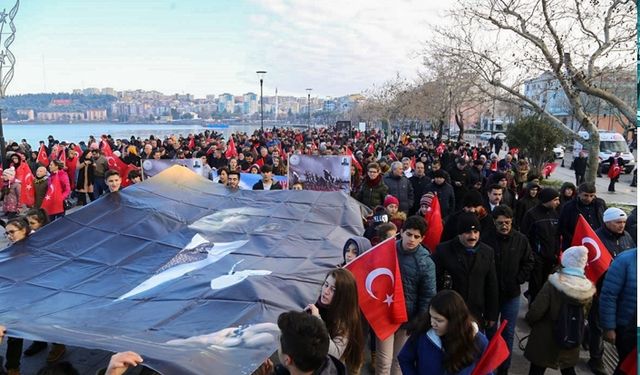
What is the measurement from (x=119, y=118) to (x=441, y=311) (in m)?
168

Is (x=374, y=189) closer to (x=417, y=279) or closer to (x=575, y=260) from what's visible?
(x=417, y=279)

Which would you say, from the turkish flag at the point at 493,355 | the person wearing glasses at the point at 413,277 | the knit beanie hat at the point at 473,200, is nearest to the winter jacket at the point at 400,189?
the knit beanie hat at the point at 473,200

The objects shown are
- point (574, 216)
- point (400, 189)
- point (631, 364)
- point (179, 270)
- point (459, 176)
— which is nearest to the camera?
point (631, 364)

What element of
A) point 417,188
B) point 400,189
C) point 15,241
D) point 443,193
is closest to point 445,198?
point 443,193

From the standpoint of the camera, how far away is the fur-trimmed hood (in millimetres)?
4039

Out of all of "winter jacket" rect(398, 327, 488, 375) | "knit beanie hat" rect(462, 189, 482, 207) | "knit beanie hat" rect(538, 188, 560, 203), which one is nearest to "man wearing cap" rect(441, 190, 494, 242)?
"knit beanie hat" rect(462, 189, 482, 207)

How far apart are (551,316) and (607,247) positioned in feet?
5.50

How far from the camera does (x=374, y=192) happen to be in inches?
325

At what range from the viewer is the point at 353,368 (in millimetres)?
3730

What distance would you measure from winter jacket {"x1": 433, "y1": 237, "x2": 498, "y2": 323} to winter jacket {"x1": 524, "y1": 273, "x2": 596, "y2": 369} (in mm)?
444

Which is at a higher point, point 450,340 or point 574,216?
point 574,216

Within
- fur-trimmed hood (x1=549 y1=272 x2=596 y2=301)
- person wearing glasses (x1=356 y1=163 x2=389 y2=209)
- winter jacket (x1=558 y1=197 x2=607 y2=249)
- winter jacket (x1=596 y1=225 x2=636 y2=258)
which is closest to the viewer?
fur-trimmed hood (x1=549 y1=272 x2=596 y2=301)

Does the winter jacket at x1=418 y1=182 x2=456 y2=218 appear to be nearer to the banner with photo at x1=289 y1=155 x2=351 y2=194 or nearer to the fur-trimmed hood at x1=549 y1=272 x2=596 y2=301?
the banner with photo at x1=289 y1=155 x2=351 y2=194

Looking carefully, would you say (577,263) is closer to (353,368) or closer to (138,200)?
(353,368)
